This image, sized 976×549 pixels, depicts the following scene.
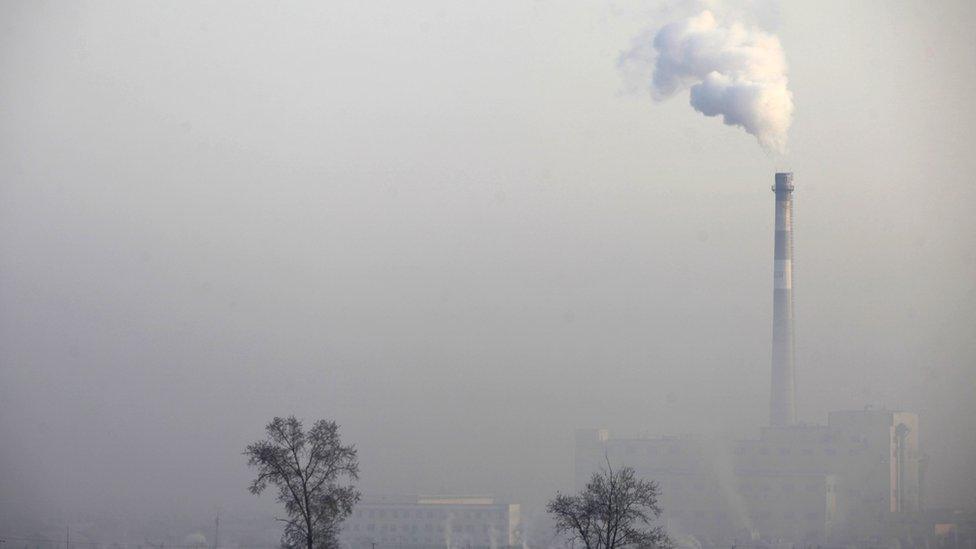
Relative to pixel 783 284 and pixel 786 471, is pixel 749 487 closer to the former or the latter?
pixel 786 471

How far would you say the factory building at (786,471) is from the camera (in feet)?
260

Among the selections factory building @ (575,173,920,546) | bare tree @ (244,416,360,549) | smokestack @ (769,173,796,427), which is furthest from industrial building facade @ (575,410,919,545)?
bare tree @ (244,416,360,549)

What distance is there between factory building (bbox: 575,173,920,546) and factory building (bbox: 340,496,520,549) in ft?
33.8

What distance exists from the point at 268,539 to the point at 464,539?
11615 millimetres

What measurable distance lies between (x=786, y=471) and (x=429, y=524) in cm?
2180

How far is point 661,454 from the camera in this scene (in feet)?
286

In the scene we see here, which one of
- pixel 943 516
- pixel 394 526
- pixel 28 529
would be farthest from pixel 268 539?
pixel 943 516

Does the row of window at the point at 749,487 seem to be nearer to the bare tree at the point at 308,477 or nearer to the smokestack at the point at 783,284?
the smokestack at the point at 783,284

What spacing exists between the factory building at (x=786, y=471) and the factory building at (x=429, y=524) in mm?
10312

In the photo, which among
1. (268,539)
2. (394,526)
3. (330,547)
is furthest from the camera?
(394,526)

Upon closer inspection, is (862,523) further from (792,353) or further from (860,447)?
(792,353)

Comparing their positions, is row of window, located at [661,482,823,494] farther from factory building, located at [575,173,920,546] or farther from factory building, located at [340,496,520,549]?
factory building, located at [340,496,520,549]

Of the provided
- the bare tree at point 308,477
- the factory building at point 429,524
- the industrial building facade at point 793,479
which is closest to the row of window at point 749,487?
the industrial building facade at point 793,479

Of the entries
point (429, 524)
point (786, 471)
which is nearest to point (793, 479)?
point (786, 471)
